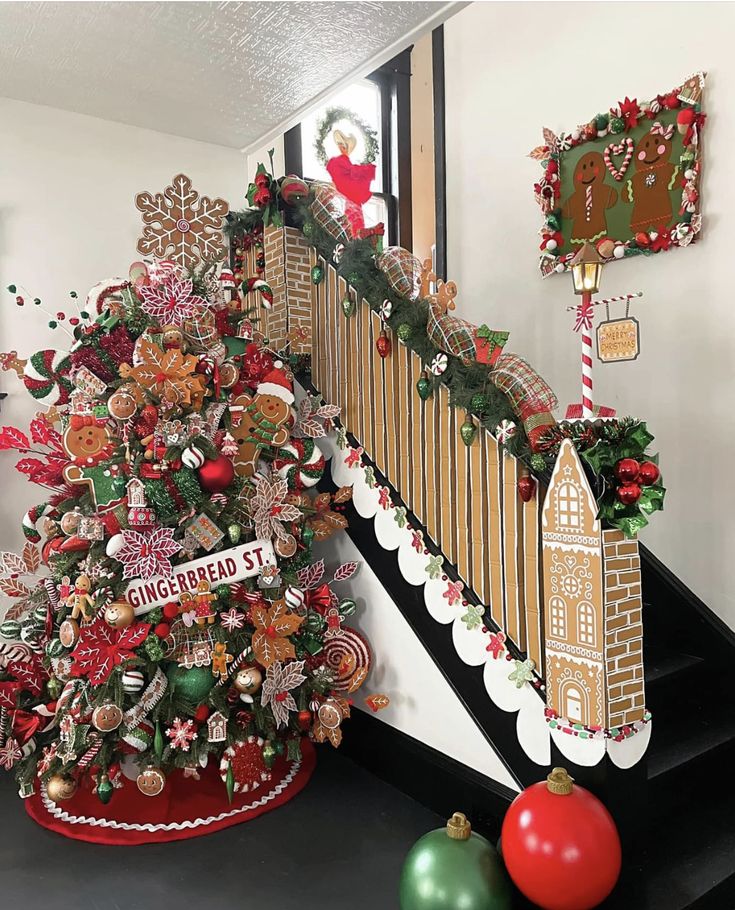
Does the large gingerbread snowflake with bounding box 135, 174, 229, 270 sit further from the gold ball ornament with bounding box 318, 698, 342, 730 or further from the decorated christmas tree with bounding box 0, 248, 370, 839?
the gold ball ornament with bounding box 318, 698, 342, 730

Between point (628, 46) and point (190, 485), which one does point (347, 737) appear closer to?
point (190, 485)

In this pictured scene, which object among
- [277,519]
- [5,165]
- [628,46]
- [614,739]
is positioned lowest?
[614,739]

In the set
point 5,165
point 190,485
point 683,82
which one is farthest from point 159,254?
point 683,82

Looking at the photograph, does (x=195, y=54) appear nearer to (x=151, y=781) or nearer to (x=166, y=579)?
(x=166, y=579)

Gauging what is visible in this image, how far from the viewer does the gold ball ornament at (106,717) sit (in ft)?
7.56

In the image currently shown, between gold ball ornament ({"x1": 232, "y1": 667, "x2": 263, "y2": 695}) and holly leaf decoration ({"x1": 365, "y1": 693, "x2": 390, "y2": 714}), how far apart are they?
48 cm

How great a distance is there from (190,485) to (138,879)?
4.02 ft

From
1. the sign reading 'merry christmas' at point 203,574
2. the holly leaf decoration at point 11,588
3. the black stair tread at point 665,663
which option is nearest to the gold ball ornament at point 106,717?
the sign reading 'merry christmas' at point 203,574

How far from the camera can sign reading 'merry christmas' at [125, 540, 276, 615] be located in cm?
243

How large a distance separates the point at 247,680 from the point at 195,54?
6.65 feet

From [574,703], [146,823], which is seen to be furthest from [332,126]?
[146,823]

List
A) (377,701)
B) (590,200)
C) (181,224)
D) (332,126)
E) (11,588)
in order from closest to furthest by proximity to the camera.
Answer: (11,588), (377,701), (181,224), (590,200), (332,126)

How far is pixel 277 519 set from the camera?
8.53 ft

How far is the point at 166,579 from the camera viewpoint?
244 cm
